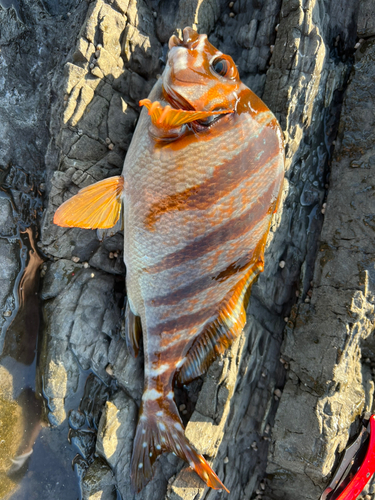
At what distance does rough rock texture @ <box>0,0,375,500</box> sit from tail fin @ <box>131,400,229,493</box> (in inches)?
6.2

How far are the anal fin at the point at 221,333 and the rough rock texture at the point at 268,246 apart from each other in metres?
0.26

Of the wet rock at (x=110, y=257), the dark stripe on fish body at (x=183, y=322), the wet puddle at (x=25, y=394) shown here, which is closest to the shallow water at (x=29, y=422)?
the wet puddle at (x=25, y=394)

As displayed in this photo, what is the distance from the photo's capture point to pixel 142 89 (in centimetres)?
290

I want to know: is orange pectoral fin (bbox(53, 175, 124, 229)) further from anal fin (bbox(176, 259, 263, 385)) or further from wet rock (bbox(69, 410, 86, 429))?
wet rock (bbox(69, 410, 86, 429))

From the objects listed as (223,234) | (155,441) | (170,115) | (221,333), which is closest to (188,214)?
(223,234)

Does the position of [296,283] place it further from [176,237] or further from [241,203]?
[176,237]

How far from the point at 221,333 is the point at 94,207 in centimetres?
149

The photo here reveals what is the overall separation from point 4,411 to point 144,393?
1299 mm

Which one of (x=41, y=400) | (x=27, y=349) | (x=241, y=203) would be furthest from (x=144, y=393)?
(x=241, y=203)

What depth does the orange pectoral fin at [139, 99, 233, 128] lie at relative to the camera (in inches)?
75.3

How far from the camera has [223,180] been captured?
2123 mm

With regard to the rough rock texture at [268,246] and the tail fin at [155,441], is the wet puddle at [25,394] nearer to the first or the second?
the rough rock texture at [268,246]

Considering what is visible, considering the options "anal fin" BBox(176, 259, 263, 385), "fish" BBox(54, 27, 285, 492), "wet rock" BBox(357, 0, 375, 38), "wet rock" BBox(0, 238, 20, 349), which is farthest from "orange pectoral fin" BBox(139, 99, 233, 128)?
"wet rock" BBox(357, 0, 375, 38)

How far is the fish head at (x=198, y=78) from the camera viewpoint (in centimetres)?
208
